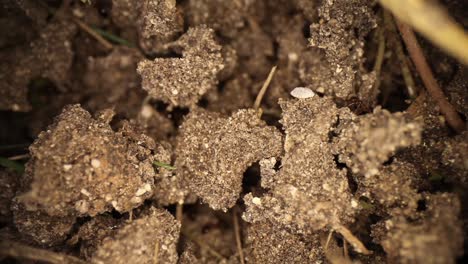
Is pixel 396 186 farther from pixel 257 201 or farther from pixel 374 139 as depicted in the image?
pixel 257 201

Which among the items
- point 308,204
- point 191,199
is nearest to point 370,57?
point 308,204

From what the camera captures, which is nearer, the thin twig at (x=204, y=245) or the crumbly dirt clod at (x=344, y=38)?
the crumbly dirt clod at (x=344, y=38)

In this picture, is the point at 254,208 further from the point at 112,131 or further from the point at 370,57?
the point at 370,57

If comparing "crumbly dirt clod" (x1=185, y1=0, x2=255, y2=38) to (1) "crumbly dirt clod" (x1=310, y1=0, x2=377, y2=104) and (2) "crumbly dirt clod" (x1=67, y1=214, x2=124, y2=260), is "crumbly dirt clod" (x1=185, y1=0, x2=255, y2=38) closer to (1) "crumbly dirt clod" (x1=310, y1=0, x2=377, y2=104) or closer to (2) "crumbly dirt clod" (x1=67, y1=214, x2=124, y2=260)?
(1) "crumbly dirt clod" (x1=310, y1=0, x2=377, y2=104)

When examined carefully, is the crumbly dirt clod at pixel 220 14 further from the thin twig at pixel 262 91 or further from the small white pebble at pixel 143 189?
the small white pebble at pixel 143 189

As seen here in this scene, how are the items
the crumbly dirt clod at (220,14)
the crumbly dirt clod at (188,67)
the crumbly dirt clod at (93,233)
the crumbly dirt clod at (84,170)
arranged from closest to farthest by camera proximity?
the crumbly dirt clod at (84,170), the crumbly dirt clod at (93,233), the crumbly dirt clod at (188,67), the crumbly dirt clod at (220,14)

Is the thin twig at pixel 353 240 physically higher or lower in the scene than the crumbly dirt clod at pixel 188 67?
lower

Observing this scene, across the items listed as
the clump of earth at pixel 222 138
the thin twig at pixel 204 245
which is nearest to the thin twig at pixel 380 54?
the clump of earth at pixel 222 138

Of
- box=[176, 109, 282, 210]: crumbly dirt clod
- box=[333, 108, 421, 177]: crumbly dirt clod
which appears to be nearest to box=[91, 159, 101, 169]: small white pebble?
box=[176, 109, 282, 210]: crumbly dirt clod
